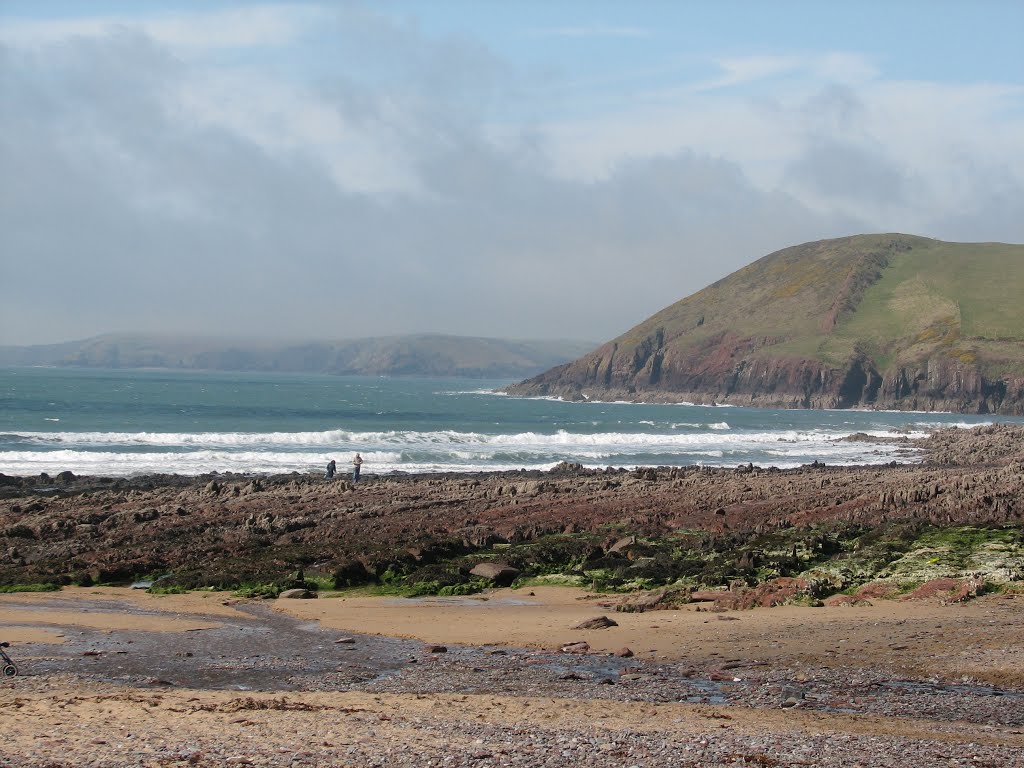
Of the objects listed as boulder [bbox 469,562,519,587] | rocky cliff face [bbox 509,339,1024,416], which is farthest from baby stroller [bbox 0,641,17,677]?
rocky cliff face [bbox 509,339,1024,416]

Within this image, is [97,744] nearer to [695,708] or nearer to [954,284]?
[695,708]

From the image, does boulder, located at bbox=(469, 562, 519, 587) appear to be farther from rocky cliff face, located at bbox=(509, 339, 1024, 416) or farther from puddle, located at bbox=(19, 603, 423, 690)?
rocky cliff face, located at bbox=(509, 339, 1024, 416)

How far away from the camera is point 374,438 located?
206 ft

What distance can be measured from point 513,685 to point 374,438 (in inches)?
2052

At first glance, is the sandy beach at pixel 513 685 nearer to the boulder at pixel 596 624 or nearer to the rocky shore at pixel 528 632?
the rocky shore at pixel 528 632

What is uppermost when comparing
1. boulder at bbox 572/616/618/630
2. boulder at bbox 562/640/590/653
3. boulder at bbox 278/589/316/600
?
boulder at bbox 572/616/618/630

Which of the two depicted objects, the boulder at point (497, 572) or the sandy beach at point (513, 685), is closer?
the sandy beach at point (513, 685)

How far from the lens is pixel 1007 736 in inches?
356

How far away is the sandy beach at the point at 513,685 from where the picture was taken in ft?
28.1

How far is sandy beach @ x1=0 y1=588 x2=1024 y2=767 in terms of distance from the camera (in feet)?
28.1

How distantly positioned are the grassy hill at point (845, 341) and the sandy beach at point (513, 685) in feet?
421

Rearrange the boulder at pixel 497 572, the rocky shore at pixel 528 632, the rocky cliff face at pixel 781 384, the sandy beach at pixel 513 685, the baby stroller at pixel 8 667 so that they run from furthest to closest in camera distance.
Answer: the rocky cliff face at pixel 781 384, the boulder at pixel 497 572, the baby stroller at pixel 8 667, the rocky shore at pixel 528 632, the sandy beach at pixel 513 685

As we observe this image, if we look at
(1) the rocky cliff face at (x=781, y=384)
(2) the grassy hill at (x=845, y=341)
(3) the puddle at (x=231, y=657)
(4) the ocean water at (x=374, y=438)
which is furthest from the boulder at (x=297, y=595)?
(2) the grassy hill at (x=845, y=341)

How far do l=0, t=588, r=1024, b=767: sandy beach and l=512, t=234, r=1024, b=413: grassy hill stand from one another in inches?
5054
